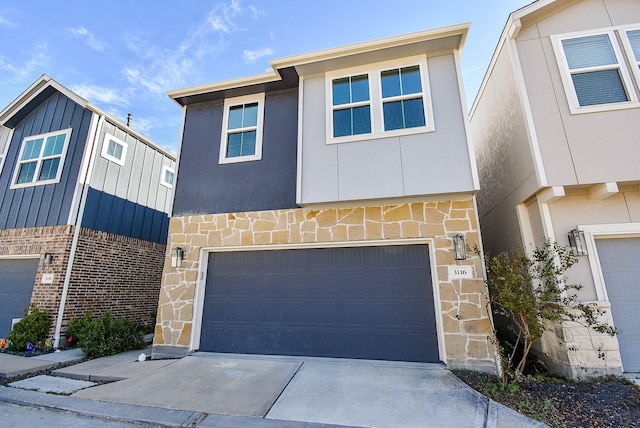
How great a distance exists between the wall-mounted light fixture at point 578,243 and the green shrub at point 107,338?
8.91 m

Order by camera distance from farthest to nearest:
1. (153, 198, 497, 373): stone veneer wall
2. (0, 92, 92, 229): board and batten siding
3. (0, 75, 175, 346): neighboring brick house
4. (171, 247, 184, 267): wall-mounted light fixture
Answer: (0, 92, 92, 229): board and batten siding → (0, 75, 175, 346): neighboring brick house → (171, 247, 184, 267): wall-mounted light fixture → (153, 198, 497, 373): stone veneer wall

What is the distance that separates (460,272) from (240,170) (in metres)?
4.85

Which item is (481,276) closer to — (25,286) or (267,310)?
(267,310)

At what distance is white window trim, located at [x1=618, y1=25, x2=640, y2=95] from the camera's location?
506cm

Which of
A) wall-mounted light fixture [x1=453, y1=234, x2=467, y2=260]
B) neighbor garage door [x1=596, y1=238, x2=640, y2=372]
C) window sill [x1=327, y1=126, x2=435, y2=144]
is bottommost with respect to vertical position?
neighbor garage door [x1=596, y1=238, x2=640, y2=372]

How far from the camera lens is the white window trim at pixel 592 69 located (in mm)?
4934

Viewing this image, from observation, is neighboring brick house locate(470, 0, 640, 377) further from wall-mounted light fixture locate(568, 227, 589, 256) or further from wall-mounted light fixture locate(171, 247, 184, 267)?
wall-mounted light fixture locate(171, 247, 184, 267)

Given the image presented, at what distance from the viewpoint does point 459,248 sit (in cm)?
507

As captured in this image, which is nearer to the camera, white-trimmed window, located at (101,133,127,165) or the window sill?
the window sill

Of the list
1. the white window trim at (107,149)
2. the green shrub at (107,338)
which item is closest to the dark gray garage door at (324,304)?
the green shrub at (107,338)

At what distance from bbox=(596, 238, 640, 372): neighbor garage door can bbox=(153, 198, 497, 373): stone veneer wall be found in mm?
1934

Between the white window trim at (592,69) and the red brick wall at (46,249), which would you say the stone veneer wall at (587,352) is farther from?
the red brick wall at (46,249)

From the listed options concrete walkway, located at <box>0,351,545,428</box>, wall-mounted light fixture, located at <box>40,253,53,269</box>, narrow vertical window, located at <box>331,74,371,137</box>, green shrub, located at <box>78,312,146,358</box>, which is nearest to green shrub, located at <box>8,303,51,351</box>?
green shrub, located at <box>78,312,146,358</box>

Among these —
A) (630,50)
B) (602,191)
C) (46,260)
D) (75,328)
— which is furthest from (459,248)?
(46,260)
